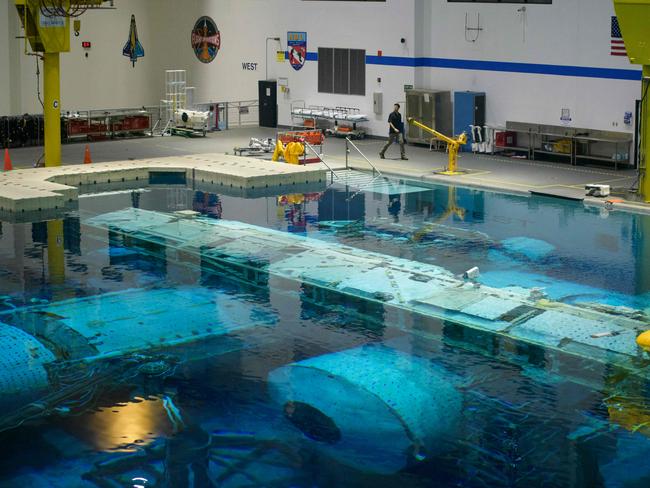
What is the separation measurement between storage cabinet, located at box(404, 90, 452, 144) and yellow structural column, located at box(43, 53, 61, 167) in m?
10.3

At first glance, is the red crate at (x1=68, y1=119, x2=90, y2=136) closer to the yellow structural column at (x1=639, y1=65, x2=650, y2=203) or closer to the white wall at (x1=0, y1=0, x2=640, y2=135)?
the white wall at (x1=0, y1=0, x2=640, y2=135)

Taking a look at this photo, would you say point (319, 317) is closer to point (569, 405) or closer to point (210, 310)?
point (210, 310)

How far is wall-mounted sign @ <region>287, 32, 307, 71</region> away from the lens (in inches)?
1379

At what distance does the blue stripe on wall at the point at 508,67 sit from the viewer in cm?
2638

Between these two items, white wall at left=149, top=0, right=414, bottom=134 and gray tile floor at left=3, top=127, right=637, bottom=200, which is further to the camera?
white wall at left=149, top=0, right=414, bottom=134

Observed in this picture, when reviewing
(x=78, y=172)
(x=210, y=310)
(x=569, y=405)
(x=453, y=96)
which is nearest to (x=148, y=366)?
(x=210, y=310)

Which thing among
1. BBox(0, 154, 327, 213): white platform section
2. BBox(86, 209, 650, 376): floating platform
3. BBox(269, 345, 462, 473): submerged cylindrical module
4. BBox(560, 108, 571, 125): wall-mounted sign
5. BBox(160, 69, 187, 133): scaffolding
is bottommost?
BBox(269, 345, 462, 473): submerged cylindrical module

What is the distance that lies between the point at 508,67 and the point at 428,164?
3625mm

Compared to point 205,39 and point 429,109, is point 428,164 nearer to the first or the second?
point 429,109

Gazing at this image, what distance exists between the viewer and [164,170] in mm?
26844

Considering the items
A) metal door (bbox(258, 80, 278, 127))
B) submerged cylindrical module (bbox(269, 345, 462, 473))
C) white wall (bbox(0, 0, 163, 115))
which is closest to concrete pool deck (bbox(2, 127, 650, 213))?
metal door (bbox(258, 80, 278, 127))

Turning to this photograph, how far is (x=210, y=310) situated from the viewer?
15180 mm

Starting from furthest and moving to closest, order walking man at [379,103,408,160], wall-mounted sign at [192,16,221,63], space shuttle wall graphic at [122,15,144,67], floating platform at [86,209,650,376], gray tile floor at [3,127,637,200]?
wall-mounted sign at [192,16,221,63], space shuttle wall graphic at [122,15,144,67], walking man at [379,103,408,160], gray tile floor at [3,127,637,200], floating platform at [86,209,650,376]

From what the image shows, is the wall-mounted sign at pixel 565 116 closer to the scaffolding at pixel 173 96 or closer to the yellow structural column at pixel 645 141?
the yellow structural column at pixel 645 141
